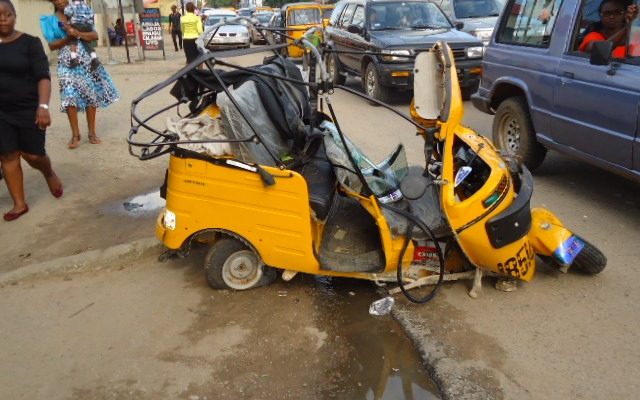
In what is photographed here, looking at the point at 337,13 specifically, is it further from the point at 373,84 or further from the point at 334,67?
the point at 373,84

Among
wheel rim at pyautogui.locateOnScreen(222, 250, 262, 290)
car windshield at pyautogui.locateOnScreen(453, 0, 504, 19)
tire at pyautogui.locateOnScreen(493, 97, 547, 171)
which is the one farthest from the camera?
car windshield at pyautogui.locateOnScreen(453, 0, 504, 19)

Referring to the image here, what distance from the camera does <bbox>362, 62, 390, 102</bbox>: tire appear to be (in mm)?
10375

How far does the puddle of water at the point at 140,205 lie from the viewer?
220 inches

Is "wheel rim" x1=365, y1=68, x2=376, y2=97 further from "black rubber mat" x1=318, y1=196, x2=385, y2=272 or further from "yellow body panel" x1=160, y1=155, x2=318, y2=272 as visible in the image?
"yellow body panel" x1=160, y1=155, x2=318, y2=272

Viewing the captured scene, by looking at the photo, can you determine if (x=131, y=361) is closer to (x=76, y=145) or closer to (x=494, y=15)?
(x=76, y=145)

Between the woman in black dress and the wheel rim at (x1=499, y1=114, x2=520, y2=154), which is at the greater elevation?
the woman in black dress

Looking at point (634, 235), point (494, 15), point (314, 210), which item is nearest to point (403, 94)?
point (494, 15)

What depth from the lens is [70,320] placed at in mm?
3736

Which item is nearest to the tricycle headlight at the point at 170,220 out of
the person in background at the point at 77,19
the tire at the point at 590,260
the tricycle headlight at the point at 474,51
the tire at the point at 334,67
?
the tire at the point at 590,260

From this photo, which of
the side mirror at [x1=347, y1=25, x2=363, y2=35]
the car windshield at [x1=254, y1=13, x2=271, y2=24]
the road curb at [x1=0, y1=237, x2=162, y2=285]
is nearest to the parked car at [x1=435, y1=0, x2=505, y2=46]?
the side mirror at [x1=347, y1=25, x2=363, y2=35]

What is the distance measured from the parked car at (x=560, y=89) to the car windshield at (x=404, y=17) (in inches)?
175

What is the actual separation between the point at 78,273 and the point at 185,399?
73.7 inches

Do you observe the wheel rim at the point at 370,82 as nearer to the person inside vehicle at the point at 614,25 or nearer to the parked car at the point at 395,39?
the parked car at the point at 395,39

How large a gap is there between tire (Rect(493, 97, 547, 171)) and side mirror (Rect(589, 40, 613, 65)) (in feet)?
4.30
